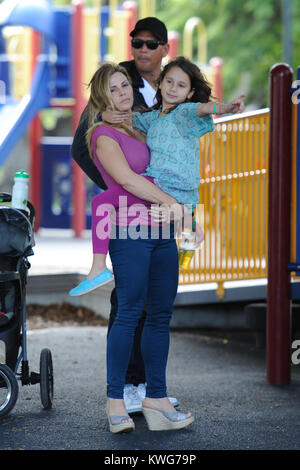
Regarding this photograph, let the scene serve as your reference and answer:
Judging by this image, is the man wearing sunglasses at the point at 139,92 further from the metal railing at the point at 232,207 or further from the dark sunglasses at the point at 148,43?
the metal railing at the point at 232,207

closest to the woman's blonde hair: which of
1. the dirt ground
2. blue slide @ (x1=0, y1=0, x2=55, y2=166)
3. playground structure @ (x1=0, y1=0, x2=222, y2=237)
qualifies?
the dirt ground

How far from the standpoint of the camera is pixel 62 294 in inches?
368

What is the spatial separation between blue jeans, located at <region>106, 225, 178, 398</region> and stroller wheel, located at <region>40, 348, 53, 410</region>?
26.4 inches

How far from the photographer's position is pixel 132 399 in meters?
4.86

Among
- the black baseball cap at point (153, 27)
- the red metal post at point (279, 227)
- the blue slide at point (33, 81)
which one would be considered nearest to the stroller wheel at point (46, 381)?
the red metal post at point (279, 227)

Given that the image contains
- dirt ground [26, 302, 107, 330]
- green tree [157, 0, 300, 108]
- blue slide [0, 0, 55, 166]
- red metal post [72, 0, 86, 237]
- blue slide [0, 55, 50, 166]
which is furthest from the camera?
green tree [157, 0, 300, 108]

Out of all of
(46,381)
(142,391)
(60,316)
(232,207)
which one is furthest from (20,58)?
(142,391)

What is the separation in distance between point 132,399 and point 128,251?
959 mm

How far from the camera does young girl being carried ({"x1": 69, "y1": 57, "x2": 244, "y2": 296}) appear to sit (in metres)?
4.29

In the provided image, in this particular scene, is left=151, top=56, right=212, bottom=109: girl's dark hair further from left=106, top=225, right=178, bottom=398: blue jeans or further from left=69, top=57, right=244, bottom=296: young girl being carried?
left=106, top=225, right=178, bottom=398: blue jeans

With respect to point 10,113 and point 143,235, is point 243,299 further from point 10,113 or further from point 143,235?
point 10,113

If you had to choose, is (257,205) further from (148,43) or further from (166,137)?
(166,137)

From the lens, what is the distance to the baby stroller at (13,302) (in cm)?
480

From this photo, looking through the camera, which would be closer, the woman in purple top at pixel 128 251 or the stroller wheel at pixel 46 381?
the woman in purple top at pixel 128 251
